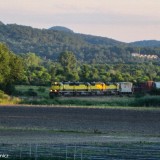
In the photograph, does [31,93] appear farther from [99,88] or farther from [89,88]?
[99,88]

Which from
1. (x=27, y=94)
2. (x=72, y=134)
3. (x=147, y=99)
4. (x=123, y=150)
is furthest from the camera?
(x=27, y=94)

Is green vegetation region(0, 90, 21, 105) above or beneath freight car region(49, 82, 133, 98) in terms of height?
beneath

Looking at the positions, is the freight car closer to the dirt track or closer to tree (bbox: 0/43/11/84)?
tree (bbox: 0/43/11/84)

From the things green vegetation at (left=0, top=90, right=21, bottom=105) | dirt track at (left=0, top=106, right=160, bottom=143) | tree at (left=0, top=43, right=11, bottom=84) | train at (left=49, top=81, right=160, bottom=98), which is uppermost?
tree at (left=0, top=43, right=11, bottom=84)

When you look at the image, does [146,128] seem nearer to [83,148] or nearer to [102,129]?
[102,129]

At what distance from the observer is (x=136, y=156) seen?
3083 centimetres

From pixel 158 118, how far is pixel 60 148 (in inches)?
1528

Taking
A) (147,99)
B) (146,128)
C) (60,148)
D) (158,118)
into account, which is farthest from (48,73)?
(60,148)

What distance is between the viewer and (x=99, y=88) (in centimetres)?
14362

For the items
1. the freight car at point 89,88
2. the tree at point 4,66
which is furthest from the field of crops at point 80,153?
the freight car at point 89,88

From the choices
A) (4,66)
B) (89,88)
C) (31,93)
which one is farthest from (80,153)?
(89,88)

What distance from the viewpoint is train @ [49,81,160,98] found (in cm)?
13698

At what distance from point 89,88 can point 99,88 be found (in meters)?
2.18

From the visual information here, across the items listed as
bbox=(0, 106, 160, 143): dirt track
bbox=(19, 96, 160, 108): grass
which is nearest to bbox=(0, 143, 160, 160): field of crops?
bbox=(0, 106, 160, 143): dirt track
